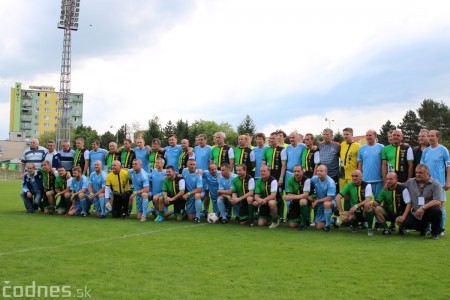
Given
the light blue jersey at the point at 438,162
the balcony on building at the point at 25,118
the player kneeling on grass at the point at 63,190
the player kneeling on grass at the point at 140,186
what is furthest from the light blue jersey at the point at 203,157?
the balcony on building at the point at 25,118

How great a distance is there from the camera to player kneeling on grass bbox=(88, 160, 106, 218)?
10.3 metres

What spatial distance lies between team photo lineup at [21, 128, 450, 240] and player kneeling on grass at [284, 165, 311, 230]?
0.02 meters

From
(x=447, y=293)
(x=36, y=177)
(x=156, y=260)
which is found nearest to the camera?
(x=447, y=293)

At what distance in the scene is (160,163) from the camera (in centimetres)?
1019

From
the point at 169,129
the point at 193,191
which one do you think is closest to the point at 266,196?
the point at 193,191

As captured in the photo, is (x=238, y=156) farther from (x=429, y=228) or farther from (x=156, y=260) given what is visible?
(x=156, y=260)

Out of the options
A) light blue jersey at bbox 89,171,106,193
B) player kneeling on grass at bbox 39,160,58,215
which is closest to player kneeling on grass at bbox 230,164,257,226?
light blue jersey at bbox 89,171,106,193

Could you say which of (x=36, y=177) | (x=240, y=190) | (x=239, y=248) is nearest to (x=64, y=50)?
(x=36, y=177)

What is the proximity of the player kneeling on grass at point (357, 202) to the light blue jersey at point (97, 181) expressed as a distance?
546cm

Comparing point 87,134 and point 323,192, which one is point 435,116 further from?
point 323,192

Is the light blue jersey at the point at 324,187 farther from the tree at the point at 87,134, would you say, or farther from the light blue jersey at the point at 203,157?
the tree at the point at 87,134

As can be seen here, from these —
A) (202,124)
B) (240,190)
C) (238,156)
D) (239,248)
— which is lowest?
(239,248)

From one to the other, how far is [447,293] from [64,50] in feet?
155

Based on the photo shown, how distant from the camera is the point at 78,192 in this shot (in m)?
10.5
